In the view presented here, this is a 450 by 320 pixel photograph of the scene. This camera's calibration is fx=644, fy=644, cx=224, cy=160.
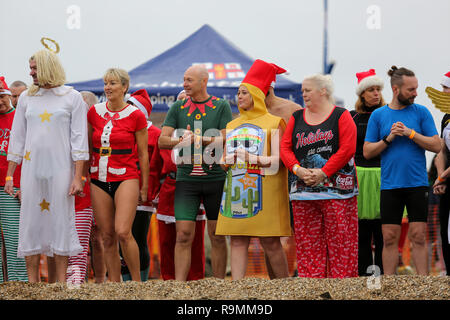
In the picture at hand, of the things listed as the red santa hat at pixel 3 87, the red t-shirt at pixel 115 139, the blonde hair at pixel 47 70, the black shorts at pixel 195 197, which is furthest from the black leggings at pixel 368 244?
the red santa hat at pixel 3 87

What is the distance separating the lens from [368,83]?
6441 mm

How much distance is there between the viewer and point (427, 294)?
168 inches

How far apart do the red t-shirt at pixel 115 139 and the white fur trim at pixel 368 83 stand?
2255mm

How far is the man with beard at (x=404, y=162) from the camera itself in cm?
557

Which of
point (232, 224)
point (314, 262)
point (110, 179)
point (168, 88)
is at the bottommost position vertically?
point (314, 262)

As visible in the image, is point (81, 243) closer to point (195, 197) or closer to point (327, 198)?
point (195, 197)

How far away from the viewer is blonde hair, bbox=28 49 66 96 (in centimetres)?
530

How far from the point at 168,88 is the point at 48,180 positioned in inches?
224

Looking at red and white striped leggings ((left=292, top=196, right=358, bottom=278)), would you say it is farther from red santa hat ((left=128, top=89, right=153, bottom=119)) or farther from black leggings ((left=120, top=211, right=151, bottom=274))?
red santa hat ((left=128, top=89, right=153, bottom=119))

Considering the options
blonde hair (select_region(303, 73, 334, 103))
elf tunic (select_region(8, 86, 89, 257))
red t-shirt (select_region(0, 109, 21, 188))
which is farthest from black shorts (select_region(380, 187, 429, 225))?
red t-shirt (select_region(0, 109, 21, 188))

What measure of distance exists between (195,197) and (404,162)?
1.87 meters
